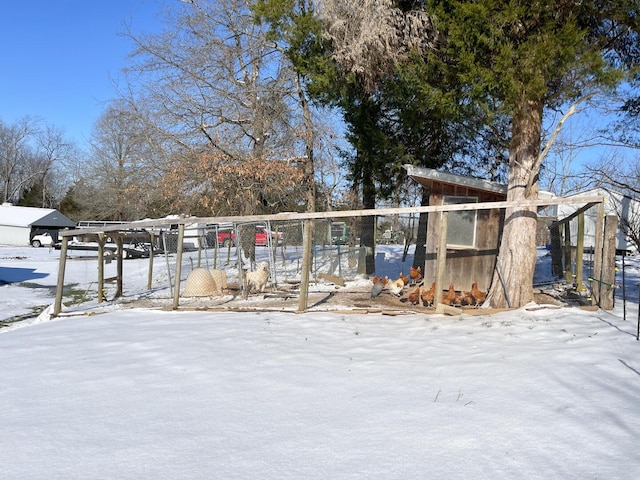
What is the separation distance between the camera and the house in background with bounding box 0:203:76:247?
45062mm

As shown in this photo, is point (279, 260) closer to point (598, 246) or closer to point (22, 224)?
point (598, 246)

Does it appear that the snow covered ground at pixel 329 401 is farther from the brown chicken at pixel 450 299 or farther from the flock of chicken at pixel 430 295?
the flock of chicken at pixel 430 295

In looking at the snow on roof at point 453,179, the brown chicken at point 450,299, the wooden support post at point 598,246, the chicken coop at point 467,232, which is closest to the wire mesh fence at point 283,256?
the chicken coop at point 467,232

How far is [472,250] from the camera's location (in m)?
11.5

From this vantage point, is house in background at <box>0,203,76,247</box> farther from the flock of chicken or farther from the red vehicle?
the flock of chicken

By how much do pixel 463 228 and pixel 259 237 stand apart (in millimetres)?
9703

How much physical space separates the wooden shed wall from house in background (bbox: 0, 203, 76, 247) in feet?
132

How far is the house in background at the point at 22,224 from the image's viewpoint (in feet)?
148

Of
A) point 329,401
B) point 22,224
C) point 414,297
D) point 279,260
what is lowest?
point 329,401

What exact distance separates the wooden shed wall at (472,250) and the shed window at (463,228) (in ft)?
0.30

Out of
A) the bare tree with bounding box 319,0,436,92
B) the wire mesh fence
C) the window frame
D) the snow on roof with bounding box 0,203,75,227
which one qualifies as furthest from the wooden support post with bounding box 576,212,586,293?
the snow on roof with bounding box 0,203,75,227

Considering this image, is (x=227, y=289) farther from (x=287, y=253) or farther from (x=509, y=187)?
(x=509, y=187)

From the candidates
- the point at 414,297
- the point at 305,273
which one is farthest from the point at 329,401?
the point at 414,297

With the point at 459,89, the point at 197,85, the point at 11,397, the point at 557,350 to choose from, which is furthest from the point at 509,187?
the point at 197,85
